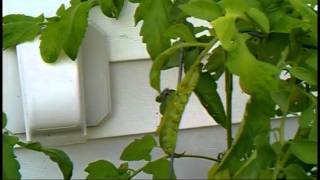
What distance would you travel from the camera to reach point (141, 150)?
2.14 feet

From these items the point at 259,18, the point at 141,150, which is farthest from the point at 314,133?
the point at 141,150

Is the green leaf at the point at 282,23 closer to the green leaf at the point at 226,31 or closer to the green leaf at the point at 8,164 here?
the green leaf at the point at 226,31

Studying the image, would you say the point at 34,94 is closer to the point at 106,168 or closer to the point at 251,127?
the point at 106,168

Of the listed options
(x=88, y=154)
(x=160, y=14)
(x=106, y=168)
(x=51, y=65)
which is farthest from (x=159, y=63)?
(x=88, y=154)

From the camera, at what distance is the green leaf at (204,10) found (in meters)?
0.50

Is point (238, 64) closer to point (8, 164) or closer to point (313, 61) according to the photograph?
point (313, 61)

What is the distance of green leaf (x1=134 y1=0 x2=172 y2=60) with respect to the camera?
574 mm

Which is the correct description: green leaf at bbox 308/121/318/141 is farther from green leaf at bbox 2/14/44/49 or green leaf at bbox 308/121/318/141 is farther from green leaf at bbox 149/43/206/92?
green leaf at bbox 2/14/44/49

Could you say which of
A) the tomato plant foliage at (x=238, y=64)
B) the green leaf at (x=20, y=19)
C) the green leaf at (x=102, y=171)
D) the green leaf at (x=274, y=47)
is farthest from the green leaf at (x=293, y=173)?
the green leaf at (x=20, y=19)

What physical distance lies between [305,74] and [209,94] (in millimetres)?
128

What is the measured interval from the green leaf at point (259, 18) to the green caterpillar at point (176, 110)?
0.08m

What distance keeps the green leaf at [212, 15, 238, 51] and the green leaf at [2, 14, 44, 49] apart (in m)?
0.26

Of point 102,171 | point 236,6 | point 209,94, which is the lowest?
point 102,171

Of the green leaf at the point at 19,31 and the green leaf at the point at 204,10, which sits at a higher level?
the green leaf at the point at 204,10
